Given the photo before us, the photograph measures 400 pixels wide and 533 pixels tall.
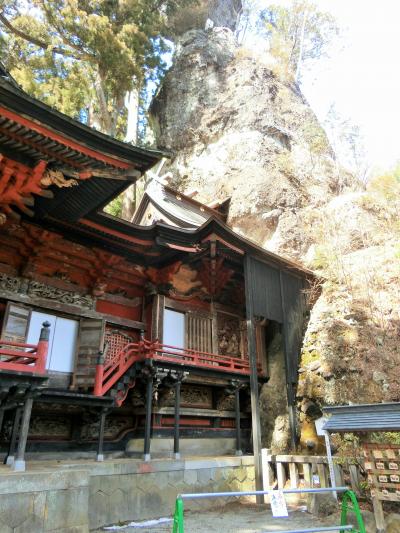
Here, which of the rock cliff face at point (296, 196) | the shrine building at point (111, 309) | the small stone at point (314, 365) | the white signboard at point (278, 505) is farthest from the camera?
the small stone at point (314, 365)

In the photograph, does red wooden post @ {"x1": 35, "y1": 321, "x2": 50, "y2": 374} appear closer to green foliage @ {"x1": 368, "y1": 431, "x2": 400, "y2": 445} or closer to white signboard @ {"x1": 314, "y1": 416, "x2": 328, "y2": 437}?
green foliage @ {"x1": 368, "y1": 431, "x2": 400, "y2": 445}

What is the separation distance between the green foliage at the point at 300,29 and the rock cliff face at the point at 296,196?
4.56 metres

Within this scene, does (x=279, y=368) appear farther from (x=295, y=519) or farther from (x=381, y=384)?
(x=295, y=519)

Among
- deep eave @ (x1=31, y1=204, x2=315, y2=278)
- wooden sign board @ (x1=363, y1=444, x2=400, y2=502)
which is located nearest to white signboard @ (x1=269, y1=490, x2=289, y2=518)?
wooden sign board @ (x1=363, y1=444, x2=400, y2=502)

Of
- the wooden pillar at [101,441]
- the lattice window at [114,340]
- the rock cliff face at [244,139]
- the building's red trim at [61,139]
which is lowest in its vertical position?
the wooden pillar at [101,441]

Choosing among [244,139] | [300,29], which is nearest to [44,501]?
[244,139]

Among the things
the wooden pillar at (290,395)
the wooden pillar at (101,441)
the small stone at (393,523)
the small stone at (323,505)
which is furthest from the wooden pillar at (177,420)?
the small stone at (393,523)

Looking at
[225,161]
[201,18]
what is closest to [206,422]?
[225,161]

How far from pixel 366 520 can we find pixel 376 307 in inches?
268

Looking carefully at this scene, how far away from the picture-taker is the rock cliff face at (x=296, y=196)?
35.0 ft

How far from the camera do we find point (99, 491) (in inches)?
289

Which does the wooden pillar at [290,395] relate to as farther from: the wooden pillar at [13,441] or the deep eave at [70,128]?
the wooden pillar at [13,441]

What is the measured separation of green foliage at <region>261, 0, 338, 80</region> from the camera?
90.6ft

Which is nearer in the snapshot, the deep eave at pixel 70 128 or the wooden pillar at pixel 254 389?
the deep eave at pixel 70 128
